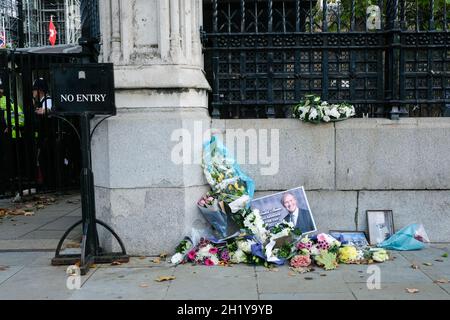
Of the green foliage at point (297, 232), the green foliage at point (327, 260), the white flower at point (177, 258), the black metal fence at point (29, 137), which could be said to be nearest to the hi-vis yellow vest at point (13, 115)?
the black metal fence at point (29, 137)

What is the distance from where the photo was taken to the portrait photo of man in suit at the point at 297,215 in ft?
20.3

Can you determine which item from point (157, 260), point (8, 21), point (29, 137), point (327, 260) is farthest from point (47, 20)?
point (327, 260)

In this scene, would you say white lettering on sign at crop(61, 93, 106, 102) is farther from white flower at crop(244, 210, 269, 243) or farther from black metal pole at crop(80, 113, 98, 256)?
white flower at crop(244, 210, 269, 243)

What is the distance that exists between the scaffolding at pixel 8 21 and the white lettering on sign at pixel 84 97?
3410 centimetres

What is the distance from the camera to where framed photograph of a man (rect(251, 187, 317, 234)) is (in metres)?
6.19

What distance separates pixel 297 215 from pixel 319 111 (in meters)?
1.27

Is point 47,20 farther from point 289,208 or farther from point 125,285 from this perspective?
point 125,285

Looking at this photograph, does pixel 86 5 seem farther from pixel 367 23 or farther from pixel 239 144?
pixel 367 23

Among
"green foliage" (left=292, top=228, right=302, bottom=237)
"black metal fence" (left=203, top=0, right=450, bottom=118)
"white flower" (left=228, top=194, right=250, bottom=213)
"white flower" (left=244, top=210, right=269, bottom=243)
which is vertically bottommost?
"green foliage" (left=292, top=228, right=302, bottom=237)

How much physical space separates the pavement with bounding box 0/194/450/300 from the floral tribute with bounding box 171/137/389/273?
0.42 ft

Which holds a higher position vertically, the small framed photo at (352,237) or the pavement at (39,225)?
the small framed photo at (352,237)

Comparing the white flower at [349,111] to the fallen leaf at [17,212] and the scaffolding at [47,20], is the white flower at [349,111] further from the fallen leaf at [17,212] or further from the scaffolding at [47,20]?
the scaffolding at [47,20]

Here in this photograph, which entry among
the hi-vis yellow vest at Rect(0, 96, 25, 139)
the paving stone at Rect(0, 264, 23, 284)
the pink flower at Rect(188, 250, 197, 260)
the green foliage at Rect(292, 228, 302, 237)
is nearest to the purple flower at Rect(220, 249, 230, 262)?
the pink flower at Rect(188, 250, 197, 260)

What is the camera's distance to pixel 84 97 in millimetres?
5590
